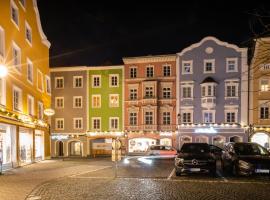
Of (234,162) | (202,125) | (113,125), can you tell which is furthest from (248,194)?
(113,125)

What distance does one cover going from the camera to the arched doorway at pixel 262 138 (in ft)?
123

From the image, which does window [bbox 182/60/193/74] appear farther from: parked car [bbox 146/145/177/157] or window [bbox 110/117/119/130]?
window [bbox 110/117/119/130]

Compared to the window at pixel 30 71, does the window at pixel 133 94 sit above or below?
below

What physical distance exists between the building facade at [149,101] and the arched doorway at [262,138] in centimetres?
982

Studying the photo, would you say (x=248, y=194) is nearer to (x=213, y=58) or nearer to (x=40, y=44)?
(x=40, y=44)

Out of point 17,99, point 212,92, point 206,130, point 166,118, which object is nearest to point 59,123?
point 166,118

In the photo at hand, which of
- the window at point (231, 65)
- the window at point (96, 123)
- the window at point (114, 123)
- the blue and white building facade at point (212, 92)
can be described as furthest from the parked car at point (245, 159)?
the window at point (96, 123)

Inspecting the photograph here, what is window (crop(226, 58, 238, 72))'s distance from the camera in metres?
38.8

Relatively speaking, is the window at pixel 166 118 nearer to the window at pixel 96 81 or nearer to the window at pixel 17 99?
the window at pixel 96 81

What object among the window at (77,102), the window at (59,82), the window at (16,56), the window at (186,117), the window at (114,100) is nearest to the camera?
the window at (16,56)

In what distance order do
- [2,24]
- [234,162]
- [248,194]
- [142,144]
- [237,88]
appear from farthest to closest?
[142,144] < [237,88] < [2,24] < [234,162] < [248,194]

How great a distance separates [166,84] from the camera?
134 ft

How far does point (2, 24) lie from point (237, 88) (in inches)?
1124

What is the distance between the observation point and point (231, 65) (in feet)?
128
